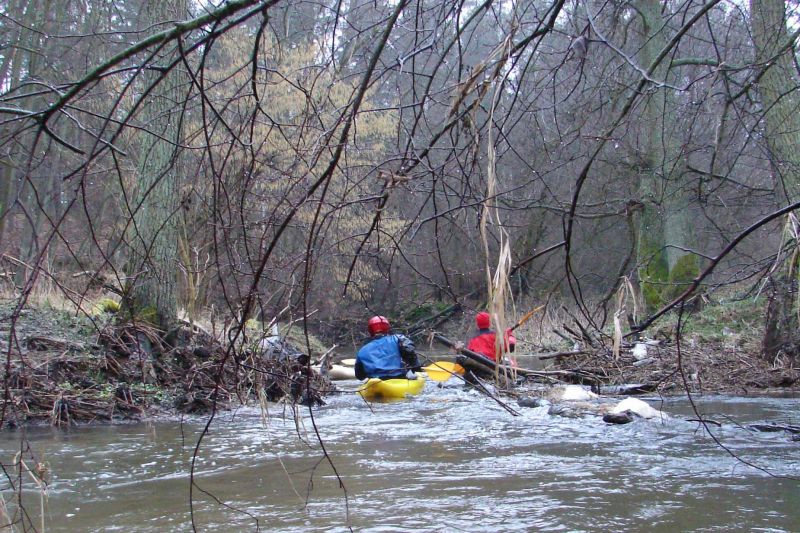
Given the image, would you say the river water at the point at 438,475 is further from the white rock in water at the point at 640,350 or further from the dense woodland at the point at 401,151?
the white rock in water at the point at 640,350

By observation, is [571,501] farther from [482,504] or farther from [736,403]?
[736,403]

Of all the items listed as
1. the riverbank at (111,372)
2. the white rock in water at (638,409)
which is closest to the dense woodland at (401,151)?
the riverbank at (111,372)

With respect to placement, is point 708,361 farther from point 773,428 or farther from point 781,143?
point 773,428

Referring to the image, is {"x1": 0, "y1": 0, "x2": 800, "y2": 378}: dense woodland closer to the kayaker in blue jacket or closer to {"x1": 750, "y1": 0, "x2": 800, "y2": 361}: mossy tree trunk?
{"x1": 750, "y1": 0, "x2": 800, "y2": 361}: mossy tree trunk

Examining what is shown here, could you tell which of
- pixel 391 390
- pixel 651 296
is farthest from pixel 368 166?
pixel 651 296

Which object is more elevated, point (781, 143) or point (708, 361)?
point (781, 143)

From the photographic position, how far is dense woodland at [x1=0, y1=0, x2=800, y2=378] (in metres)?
2.01

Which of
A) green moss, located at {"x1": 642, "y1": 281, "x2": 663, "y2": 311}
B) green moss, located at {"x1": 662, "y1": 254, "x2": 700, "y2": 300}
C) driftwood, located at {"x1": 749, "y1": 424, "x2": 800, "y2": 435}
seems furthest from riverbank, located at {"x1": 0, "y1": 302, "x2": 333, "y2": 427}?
green moss, located at {"x1": 662, "y1": 254, "x2": 700, "y2": 300}

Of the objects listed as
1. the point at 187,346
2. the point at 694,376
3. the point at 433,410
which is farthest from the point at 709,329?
the point at 187,346

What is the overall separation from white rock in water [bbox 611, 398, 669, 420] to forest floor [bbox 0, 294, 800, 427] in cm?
29

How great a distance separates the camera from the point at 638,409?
6727 millimetres

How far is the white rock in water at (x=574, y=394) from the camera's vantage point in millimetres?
7948

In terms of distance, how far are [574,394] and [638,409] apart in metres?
1.36

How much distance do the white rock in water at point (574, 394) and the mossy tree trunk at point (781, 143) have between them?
78.9 inches
